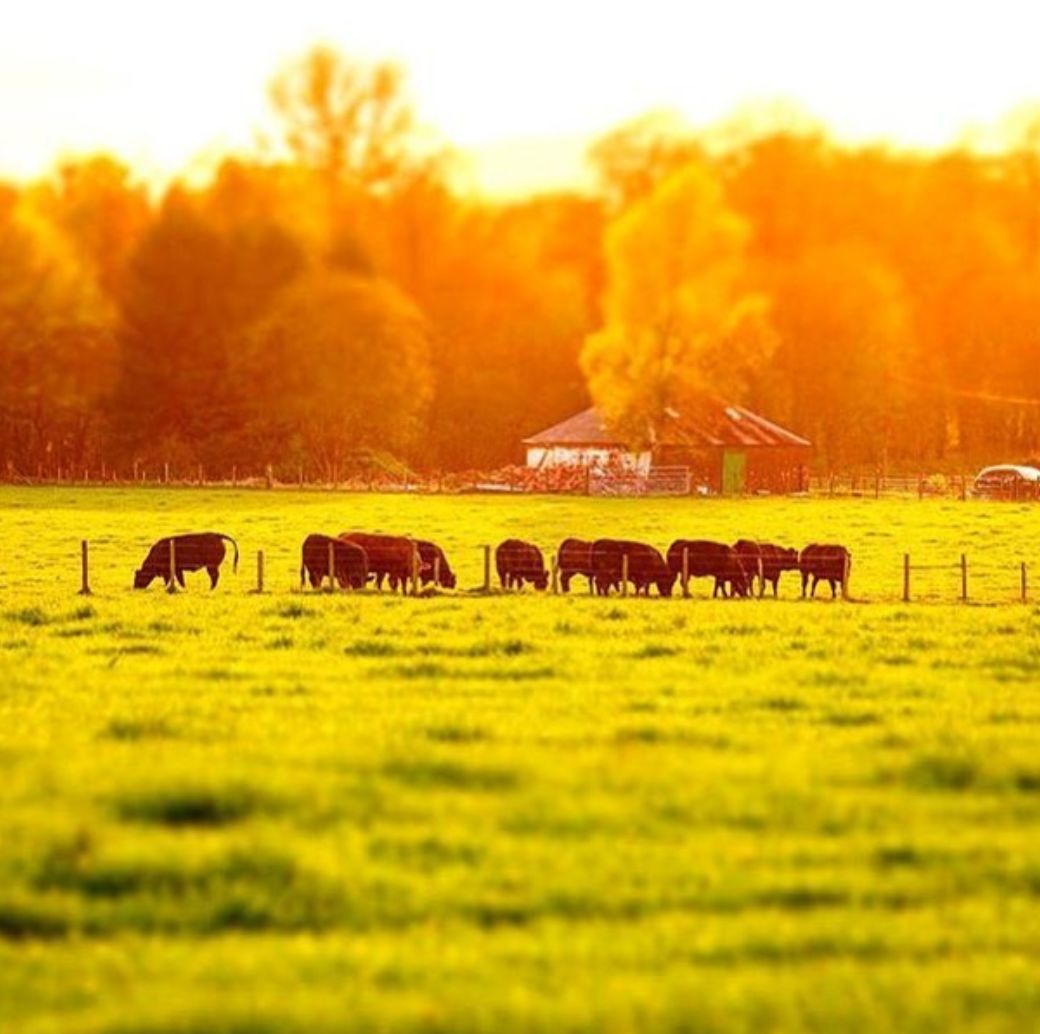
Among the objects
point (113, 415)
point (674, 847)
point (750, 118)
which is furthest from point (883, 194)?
point (674, 847)

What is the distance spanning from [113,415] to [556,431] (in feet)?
66.2

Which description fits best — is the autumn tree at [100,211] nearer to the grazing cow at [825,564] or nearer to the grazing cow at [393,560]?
the grazing cow at [393,560]

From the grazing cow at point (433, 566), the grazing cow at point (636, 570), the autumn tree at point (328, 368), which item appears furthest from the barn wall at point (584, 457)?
the grazing cow at point (636, 570)

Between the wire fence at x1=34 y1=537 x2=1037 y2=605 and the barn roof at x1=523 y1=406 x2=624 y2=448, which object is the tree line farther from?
the wire fence at x1=34 y1=537 x2=1037 y2=605

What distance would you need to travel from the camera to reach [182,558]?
39.0 m

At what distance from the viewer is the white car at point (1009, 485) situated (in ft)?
252

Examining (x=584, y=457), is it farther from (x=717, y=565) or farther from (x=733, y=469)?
(x=717, y=565)

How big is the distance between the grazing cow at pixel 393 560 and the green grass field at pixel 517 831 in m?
11.7

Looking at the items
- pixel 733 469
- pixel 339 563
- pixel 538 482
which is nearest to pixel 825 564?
pixel 339 563

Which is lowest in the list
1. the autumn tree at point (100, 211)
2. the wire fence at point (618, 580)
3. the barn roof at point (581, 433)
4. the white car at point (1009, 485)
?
the wire fence at point (618, 580)

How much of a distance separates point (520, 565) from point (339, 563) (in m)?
3.29

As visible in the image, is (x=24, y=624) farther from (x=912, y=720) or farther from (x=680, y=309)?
(x=680, y=309)

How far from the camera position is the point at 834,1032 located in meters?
8.73

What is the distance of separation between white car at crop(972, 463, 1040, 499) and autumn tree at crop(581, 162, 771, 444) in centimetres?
1117
